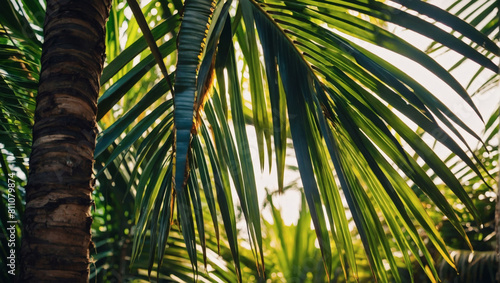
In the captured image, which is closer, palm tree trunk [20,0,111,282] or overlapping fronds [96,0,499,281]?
palm tree trunk [20,0,111,282]

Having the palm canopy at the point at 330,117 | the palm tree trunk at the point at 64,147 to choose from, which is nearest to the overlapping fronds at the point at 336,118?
the palm canopy at the point at 330,117

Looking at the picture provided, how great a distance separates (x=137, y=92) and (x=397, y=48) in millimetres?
1474

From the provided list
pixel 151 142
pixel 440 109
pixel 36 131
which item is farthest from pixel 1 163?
pixel 440 109

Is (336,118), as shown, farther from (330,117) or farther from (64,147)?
(64,147)

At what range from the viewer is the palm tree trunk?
496mm

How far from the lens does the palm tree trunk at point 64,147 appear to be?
1.63 feet

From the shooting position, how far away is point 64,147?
0.53 metres

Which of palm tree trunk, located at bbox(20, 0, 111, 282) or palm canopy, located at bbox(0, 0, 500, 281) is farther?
palm canopy, located at bbox(0, 0, 500, 281)

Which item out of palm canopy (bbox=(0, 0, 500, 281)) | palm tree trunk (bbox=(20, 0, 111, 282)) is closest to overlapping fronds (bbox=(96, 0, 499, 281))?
palm canopy (bbox=(0, 0, 500, 281))

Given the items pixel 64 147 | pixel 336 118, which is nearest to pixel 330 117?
pixel 336 118

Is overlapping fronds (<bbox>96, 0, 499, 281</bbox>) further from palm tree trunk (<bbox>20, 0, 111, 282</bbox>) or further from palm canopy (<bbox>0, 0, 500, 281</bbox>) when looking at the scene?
palm tree trunk (<bbox>20, 0, 111, 282</bbox>)

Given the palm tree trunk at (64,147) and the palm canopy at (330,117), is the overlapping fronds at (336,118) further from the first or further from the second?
the palm tree trunk at (64,147)

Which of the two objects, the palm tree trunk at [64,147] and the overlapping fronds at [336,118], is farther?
the overlapping fronds at [336,118]

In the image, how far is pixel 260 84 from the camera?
839 millimetres
